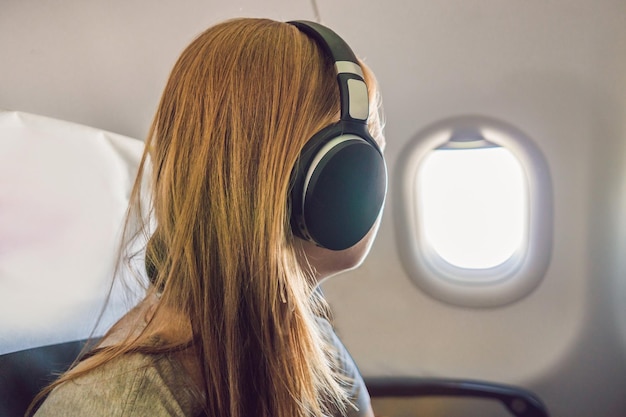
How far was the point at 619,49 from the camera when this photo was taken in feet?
3.55

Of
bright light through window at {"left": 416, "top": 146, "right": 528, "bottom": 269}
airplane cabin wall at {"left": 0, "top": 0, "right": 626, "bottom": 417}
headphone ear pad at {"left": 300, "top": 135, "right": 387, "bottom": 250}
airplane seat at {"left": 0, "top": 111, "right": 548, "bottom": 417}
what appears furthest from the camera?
bright light through window at {"left": 416, "top": 146, "right": 528, "bottom": 269}

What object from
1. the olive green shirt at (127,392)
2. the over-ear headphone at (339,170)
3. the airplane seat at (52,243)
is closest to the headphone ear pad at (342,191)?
the over-ear headphone at (339,170)

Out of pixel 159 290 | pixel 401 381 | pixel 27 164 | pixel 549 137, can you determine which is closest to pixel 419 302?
pixel 401 381

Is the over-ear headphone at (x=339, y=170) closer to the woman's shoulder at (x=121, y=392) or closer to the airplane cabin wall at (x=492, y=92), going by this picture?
the woman's shoulder at (x=121, y=392)

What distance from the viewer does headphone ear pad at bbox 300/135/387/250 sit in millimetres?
608

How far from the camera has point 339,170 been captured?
62 cm

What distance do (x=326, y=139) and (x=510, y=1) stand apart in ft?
2.46

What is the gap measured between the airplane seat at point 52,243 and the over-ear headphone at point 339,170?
44 centimetres

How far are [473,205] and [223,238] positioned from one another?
2.88ft

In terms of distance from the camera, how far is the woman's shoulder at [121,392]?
0.61 metres

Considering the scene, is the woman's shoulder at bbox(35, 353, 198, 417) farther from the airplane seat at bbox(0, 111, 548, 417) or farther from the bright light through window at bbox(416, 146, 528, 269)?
the bright light through window at bbox(416, 146, 528, 269)

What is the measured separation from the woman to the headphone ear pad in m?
0.03

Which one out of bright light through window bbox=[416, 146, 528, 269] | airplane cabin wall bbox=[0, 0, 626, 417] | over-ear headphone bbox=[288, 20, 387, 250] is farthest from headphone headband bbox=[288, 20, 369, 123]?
bright light through window bbox=[416, 146, 528, 269]

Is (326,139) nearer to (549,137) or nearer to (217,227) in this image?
(217,227)
